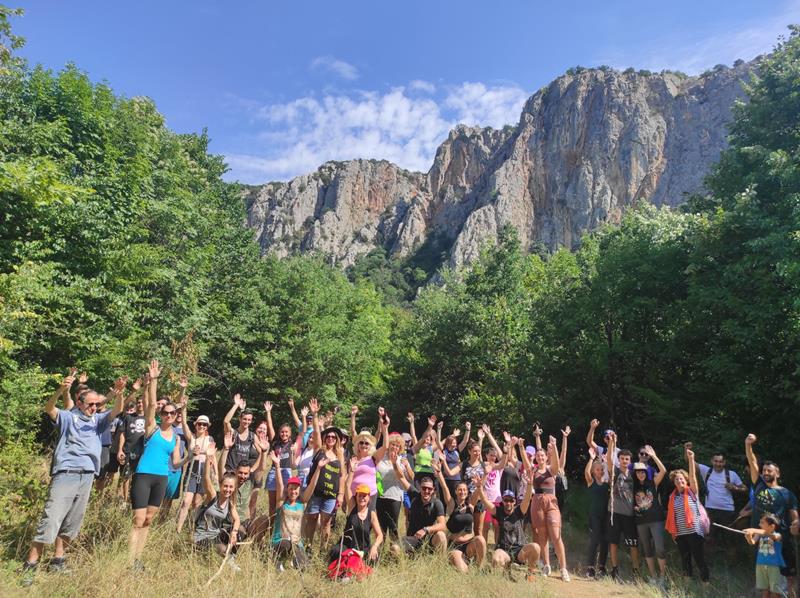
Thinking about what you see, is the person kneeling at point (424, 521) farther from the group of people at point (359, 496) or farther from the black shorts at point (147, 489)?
the black shorts at point (147, 489)

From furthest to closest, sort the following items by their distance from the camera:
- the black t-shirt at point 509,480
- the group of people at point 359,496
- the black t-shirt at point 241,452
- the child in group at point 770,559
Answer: the black t-shirt at point 509,480, the black t-shirt at point 241,452, the child in group at point 770,559, the group of people at point 359,496

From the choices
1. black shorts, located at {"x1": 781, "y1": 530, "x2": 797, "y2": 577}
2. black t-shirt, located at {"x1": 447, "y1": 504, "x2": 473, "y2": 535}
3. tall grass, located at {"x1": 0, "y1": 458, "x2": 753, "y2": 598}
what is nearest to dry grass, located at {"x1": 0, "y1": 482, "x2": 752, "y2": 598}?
tall grass, located at {"x1": 0, "y1": 458, "x2": 753, "y2": 598}

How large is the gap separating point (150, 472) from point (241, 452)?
1.88m

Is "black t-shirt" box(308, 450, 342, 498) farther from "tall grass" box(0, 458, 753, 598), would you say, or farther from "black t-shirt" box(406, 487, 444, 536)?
"black t-shirt" box(406, 487, 444, 536)

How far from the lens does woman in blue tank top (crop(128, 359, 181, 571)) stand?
15.9 ft

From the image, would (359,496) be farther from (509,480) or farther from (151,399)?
(509,480)

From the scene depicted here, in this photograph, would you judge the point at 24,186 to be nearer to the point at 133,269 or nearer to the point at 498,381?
the point at 133,269

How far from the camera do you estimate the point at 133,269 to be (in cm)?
1202

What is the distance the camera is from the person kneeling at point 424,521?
5758 mm

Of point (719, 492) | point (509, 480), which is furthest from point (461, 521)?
point (719, 492)

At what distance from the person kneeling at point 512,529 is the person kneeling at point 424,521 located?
1.87ft

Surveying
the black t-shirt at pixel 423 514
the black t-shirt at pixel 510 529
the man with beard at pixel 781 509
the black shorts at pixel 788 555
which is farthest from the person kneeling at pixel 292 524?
the black shorts at pixel 788 555

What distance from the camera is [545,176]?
95375 millimetres

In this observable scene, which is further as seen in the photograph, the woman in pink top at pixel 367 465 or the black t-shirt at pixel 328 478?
the woman in pink top at pixel 367 465
